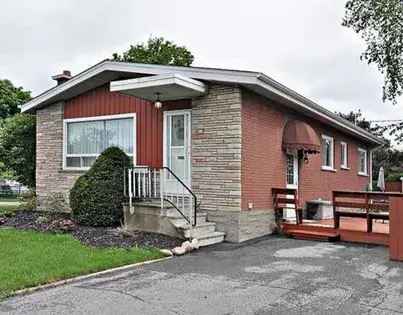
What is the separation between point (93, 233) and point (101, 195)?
1161 millimetres

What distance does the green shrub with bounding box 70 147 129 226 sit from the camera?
39.3 ft

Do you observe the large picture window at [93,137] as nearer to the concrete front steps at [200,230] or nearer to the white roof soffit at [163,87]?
the white roof soffit at [163,87]

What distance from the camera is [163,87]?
11344mm

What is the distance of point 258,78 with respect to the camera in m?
10.9

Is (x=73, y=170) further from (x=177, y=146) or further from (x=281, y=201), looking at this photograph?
(x=281, y=201)

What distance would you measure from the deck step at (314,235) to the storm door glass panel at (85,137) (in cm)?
638

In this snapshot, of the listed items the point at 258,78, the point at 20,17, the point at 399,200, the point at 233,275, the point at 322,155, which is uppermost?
the point at 20,17

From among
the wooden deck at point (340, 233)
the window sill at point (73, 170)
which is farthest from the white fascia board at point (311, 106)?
the window sill at point (73, 170)

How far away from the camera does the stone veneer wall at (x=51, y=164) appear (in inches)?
586

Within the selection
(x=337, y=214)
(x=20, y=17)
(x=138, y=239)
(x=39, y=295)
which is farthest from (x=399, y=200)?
(x=20, y=17)

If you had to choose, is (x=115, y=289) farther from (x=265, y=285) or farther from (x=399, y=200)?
(x=399, y=200)

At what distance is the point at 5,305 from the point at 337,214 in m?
8.18

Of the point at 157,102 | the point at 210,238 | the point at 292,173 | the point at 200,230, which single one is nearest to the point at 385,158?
the point at 292,173

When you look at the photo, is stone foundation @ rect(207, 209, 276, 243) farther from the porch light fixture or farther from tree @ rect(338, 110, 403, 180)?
tree @ rect(338, 110, 403, 180)
